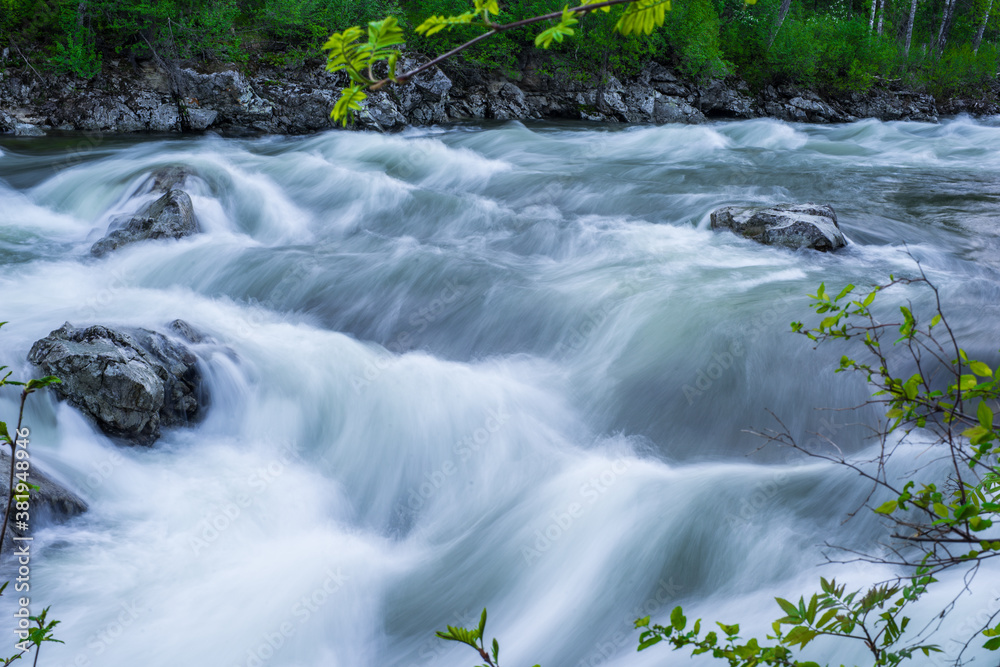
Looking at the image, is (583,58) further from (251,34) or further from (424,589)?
(424,589)

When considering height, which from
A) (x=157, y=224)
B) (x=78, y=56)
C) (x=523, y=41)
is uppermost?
(x=523, y=41)

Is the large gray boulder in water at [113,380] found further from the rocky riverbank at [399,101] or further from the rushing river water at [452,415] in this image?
the rocky riverbank at [399,101]

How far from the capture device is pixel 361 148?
39.0 ft

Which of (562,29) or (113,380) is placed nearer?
(562,29)

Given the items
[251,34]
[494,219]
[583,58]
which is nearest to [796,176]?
[494,219]

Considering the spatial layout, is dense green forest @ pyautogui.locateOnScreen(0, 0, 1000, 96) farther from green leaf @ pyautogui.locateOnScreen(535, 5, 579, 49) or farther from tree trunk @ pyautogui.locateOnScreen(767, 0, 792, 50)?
green leaf @ pyautogui.locateOnScreen(535, 5, 579, 49)

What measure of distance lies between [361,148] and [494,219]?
4285mm

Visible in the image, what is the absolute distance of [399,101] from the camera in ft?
48.0
